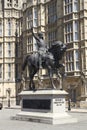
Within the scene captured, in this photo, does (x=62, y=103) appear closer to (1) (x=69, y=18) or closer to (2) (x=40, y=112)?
(2) (x=40, y=112)

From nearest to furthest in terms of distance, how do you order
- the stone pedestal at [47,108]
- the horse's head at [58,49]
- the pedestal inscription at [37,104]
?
the stone pedestal at [47,108], the pedestal inscription at [37,104], the horse's head at [58,49]

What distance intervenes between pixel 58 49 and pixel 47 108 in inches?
158

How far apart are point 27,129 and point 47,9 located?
35.5 m

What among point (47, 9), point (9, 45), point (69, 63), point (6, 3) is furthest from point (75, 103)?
point (6, 3)

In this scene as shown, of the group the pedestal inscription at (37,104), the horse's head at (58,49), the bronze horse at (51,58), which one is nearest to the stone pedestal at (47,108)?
the pedestal inscription at (37,104)

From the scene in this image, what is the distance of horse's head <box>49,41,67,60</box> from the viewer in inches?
→ 902

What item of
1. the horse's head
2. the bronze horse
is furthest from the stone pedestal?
the horse's head

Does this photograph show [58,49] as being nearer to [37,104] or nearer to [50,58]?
[50,58]

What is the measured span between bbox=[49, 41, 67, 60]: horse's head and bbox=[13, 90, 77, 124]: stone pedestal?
2.71 metres

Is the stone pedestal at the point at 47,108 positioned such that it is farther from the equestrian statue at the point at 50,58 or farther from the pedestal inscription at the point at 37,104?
the equestrian statue at the point at 50,58

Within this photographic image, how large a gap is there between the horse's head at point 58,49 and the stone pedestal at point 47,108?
107 inches

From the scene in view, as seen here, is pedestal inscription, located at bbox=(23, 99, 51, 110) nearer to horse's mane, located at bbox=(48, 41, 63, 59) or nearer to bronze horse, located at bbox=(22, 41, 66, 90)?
bronze horse, located at bbox=(22, 41, 66, 90)

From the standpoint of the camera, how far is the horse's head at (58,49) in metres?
22.9

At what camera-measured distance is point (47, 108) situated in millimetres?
21719
